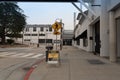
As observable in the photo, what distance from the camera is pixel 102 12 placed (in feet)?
87.1

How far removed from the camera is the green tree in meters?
78.0

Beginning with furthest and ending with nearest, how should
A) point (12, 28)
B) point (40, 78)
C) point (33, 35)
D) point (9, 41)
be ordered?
point (33, 35) < point (9, 41) < point (12, 28) < point (40, 78)

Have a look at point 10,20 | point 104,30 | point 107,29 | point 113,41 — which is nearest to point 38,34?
point 10,20

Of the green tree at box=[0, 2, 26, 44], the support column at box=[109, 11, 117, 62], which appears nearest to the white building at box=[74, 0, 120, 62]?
the support column at box=[109, 11, 117, 62]

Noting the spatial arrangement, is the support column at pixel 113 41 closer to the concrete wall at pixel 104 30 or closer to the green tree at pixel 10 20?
the concrete wall at pixel 104 30

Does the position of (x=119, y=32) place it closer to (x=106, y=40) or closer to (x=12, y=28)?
(x=106, y=40)

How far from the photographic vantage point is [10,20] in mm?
78562

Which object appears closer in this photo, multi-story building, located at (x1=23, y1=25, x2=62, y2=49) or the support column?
the support column

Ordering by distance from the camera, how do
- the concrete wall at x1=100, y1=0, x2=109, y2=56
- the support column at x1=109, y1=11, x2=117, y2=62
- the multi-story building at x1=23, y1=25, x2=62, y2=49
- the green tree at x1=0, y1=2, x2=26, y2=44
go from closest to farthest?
the support column at x1=109, y1=11, x2=117, y2=62 < the concrete wall at x1=100, y1=0, x2=109, y2=56 < the green tree at x1=0, y1=2, x2=26, y2=44 < the multi-story building at x1=23, y1=25, x2=62, y2=49

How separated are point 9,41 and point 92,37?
174ft

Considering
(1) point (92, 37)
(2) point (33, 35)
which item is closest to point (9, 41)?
(2) point (33, 35)

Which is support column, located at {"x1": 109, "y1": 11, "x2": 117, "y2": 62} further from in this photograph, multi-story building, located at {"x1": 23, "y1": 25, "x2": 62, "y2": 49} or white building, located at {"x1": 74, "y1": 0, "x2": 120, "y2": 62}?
multi-story building, located at {"x1": 23, "y1": 25, "x2": 62, "y2": 49}

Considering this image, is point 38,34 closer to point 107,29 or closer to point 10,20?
→ point 10,20

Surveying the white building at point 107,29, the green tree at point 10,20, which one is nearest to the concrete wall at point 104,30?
the white building at point 107,29
